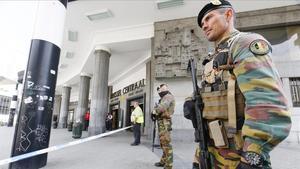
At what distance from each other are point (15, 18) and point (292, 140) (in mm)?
11100

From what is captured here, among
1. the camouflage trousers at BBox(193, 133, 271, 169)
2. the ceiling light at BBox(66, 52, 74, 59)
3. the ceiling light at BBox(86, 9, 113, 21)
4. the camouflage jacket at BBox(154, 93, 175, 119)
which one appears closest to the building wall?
the ceiling light at BBox(86, 9, 113, 21)

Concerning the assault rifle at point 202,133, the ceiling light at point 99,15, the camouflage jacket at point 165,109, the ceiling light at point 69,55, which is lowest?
the assault rifle at point 202,133

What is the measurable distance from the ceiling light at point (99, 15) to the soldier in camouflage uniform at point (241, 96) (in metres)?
7.01

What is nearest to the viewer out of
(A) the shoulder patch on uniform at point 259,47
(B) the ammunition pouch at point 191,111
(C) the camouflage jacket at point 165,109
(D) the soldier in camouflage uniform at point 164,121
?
(A) the shoulder patch on uniform at point 259,47

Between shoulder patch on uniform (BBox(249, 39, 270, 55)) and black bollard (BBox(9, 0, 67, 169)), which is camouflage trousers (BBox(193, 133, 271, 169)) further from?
black bollard (BBox(9, 0, 67, 169))

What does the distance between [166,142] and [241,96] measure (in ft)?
8.18

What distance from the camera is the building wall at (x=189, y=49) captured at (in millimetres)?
6484

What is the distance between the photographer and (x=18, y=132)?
3004mm

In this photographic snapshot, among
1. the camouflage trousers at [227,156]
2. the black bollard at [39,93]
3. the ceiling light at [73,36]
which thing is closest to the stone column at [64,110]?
the ceiling light at [73,36]

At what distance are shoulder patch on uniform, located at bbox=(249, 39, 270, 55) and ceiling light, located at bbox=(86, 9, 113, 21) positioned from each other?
24.4ft

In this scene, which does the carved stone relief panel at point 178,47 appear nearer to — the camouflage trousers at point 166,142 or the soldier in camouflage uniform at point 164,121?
the soldier in camouflage uniform at point 164,121

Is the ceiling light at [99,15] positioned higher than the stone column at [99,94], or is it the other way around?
the ceiling light at [99,15]

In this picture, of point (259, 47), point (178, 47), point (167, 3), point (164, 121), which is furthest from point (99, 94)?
point (259, 47)

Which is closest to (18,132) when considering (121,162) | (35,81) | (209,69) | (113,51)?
(35,81)
